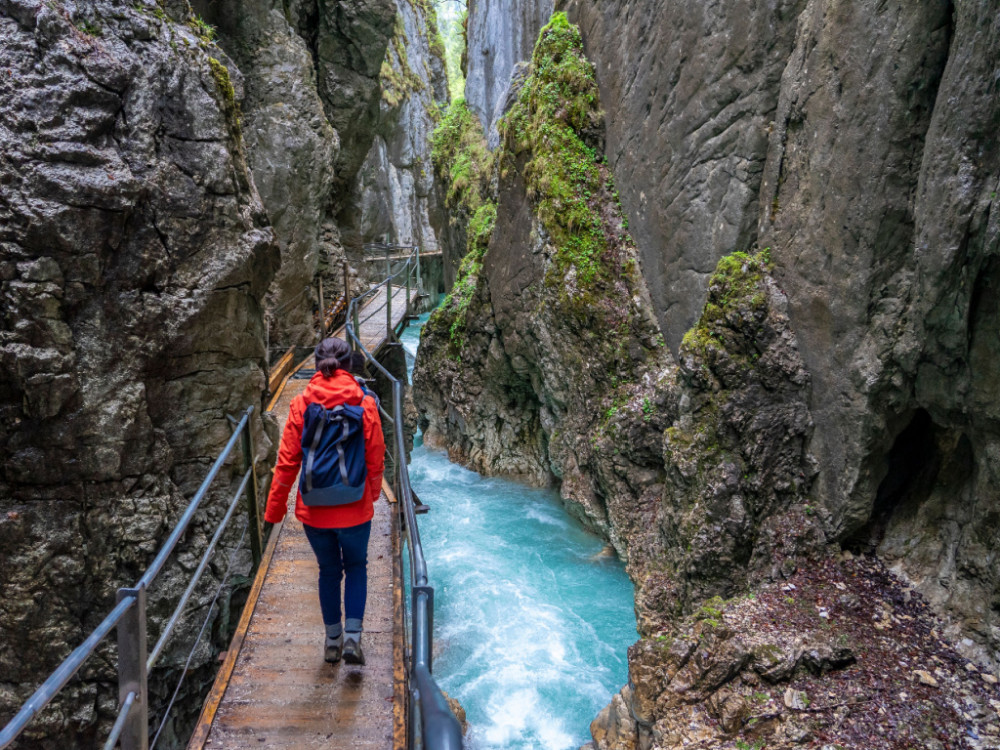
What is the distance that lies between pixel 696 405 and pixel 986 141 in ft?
10.9

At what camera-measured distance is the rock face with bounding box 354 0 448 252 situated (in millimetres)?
24562

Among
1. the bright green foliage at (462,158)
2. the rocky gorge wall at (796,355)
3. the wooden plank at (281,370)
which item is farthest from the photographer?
the bright green foliage at (462,158)

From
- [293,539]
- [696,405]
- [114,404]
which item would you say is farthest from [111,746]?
[696,405]

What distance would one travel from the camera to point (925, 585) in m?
4.68

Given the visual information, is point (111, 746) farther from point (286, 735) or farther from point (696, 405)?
point (696, 405)

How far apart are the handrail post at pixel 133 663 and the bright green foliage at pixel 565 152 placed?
Answer: 7853 mm

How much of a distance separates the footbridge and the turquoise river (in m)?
3.14

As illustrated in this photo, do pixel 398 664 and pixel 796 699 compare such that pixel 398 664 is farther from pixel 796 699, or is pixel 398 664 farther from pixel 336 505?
pixel 796 699

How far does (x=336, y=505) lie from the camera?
324cm

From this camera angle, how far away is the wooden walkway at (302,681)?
3.10 metres

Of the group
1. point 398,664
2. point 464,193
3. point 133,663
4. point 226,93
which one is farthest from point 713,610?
point 464,193

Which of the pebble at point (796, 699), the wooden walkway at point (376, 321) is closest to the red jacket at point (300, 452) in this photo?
the pebble at point (796, 699)

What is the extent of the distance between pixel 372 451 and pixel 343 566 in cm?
70

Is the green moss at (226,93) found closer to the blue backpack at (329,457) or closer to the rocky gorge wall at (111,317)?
the rocky gorge wall at (111,317)
